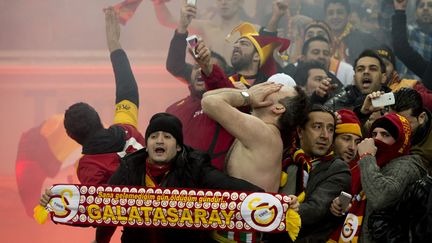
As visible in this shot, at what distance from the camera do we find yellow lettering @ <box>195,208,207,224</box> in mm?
3826

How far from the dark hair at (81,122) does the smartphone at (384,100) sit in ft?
4.86

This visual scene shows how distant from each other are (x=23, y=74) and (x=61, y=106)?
0.41m

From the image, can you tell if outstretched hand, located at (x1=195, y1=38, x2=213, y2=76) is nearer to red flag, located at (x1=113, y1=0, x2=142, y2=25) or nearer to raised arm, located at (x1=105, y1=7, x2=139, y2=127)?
raised arm, located at (x1=105, y1=7, x2=139, y2=127)

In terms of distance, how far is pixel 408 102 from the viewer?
174 inches

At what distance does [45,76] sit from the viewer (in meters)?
7.00

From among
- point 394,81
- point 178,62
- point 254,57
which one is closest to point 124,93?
point 178,62

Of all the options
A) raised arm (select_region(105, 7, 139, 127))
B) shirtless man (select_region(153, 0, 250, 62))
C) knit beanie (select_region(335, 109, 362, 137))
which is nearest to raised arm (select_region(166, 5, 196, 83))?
raised arm (select_region(105, 7, 139, 127))

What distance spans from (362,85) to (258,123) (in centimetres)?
140

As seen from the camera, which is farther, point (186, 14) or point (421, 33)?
point (421, 33)

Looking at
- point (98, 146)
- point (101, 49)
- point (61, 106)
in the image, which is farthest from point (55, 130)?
point (98, 146)

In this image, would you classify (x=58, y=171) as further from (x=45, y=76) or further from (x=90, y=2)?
(x=90, y=2)

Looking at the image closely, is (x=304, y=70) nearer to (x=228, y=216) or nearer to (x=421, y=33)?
(x=421, y=33)

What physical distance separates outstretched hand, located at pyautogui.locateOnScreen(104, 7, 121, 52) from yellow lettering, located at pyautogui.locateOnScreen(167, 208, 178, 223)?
251 centimetres

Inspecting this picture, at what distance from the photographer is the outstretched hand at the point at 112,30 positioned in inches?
244
